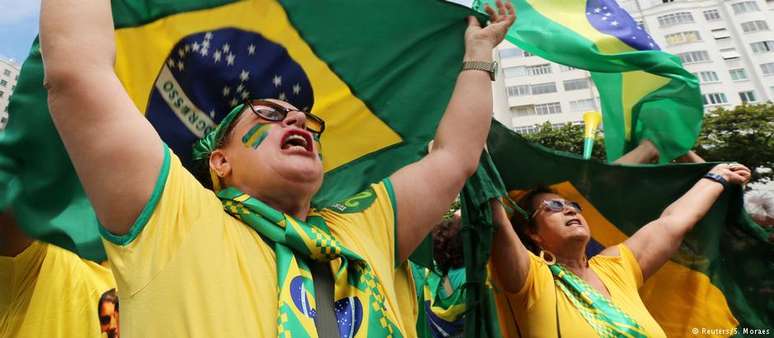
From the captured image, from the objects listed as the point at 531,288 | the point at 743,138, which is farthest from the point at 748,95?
the point at 531,288

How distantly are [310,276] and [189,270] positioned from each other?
34 centimetres

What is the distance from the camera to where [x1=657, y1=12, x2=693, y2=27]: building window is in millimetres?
44125

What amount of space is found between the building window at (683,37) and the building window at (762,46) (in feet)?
16.6

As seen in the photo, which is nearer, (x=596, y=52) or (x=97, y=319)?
(x=97, y=319)

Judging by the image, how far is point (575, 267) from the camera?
2.81m

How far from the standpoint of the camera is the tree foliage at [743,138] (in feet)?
59.0

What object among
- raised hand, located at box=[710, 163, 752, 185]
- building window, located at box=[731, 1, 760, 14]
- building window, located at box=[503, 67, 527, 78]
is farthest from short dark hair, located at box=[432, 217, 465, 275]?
building window, located at box=[731, 1, 760, 14]

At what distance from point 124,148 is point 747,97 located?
50.3 metres

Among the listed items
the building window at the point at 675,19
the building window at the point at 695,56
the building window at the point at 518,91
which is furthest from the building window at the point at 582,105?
the building window at the point at 675,19

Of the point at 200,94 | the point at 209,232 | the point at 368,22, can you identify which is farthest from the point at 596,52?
the point at 209,232

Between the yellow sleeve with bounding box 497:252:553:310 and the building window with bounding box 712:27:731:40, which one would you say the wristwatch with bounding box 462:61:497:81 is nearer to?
the yellow sleeve with bounding box 497:252:553:310

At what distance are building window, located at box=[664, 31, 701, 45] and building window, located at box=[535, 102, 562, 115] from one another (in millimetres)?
12643

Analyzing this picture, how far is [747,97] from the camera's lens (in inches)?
1580

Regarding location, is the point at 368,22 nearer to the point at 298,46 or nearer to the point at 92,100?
the point at 298,46
